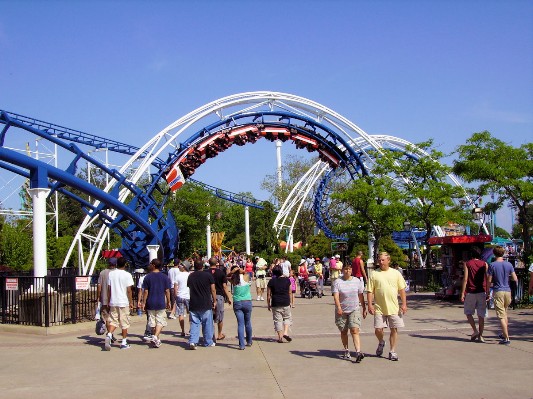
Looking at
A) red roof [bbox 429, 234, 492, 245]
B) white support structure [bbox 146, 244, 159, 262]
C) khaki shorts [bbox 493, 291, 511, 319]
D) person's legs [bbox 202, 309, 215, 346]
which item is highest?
white support structure [bbox 146, 244, 159, 262]

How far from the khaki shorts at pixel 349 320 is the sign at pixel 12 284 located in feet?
29.1

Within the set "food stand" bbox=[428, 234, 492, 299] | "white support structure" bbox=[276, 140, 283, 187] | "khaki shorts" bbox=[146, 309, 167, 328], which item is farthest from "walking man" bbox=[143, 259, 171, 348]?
"white support structure" bbox=[276, 140, 283, 187]

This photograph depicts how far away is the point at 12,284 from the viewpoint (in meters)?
14.8

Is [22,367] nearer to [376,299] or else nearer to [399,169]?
[376,299]

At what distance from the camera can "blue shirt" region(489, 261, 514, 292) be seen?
11.3 meters

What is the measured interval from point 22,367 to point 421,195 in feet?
60.9

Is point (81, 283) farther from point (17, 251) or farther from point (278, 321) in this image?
point (17, 251)

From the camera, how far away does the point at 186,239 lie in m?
49.7

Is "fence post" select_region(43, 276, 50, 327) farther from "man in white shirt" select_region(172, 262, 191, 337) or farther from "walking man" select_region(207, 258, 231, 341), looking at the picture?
"walking man" select_region(207, 258, 231, 341)

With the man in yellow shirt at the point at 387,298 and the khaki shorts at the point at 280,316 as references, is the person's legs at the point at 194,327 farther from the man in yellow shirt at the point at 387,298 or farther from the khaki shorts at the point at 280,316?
the man in yellow shirt at the point at 387,298

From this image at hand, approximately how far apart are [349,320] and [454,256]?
1118 centimetres

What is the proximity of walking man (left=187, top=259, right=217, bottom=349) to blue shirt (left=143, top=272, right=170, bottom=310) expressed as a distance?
67cm

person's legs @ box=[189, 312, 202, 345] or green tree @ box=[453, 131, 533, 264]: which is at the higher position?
green tree @ box=[453, 131, 533, 264]

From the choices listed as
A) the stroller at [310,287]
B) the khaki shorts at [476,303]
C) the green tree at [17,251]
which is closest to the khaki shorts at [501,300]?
the khaki shorts at [476,303]
